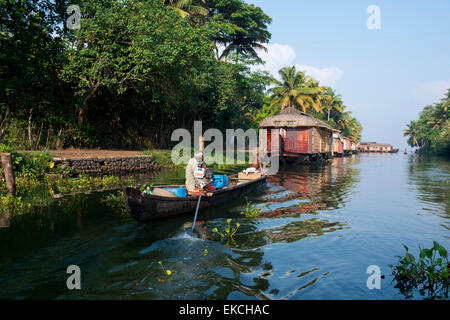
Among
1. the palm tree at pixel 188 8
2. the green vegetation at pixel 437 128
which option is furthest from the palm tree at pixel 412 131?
the palm tree at pixel 188 8

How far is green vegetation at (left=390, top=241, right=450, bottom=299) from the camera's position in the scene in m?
4.51

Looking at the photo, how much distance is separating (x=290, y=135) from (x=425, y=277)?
23542 mm

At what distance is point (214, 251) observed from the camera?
20.7 ft

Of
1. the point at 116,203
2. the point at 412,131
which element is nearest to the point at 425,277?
the point at 116,203

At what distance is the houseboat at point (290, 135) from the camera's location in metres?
26.9

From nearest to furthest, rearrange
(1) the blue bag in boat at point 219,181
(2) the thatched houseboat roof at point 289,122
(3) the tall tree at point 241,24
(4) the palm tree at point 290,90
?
(1) the blue bag in boat at point 219,181
(2) the thatched houseboat roof at point 289,122
(3) the tall tree at point 241,24
(4) the palm tree at point 290,90

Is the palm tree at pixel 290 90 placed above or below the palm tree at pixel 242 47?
below

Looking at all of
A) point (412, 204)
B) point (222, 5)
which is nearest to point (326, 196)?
point (412, 204)

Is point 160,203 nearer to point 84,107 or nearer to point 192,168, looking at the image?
point 192,168

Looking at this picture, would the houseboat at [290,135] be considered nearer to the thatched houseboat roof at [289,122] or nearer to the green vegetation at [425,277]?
the thatched houseboat roof at [289,122]

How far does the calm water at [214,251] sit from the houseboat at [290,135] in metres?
16.2

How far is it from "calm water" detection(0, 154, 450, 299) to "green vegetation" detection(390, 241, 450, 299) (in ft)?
0.72

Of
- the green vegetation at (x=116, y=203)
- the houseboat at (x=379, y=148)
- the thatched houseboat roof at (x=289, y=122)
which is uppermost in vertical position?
the thatched houseboat roof at (x=289, y=122)

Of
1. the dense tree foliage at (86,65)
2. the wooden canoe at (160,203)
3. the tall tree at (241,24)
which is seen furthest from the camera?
the tall tree at (241,24)
